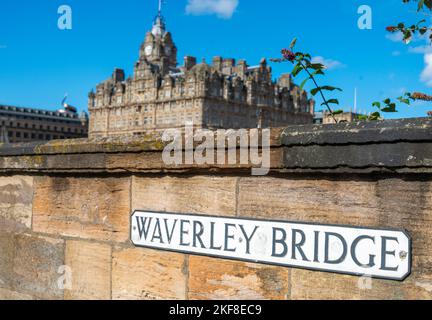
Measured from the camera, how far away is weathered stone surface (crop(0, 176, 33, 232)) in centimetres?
378

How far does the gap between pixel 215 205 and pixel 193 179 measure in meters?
0.19

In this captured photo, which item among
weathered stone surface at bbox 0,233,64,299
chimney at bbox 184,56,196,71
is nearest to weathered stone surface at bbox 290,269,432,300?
weathered stone surface at bbox 0,233,64,299

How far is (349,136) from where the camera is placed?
232cm

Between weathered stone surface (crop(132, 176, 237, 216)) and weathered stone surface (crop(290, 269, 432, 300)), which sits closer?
weathered stone surface (crop(290, 269, 432, 300))

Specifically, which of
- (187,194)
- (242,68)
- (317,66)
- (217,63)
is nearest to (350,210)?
(187,194)

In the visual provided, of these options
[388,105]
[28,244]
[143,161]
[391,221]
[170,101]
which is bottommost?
[28,244]

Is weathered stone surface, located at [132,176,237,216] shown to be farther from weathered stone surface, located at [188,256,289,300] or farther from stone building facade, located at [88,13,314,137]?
stone building facade, located at [88,13,314,137]

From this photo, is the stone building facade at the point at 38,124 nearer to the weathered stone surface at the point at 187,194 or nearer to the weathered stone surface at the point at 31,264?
the weathered stone surface at the point at 31,264

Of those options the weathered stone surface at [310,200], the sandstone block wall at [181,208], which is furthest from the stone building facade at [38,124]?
the weathered stone surface at [310,200]

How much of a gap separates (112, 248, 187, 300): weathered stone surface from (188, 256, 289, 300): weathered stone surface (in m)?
0.08

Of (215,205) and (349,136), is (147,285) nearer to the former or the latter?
(215,205)

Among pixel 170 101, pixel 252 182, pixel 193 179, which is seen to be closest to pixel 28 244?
pixel 193 179

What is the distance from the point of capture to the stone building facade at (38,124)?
103m

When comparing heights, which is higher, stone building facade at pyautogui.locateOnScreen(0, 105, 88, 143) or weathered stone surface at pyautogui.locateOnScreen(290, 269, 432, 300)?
stone building facade at pyautogui.locateOnScreen(0, 105, 88, 143)
